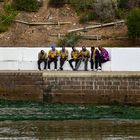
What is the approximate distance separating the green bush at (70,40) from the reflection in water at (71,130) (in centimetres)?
1775

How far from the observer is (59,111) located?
30.9 meters

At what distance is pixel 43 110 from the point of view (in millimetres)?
31203

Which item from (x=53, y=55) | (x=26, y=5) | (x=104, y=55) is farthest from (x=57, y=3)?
(x=104, y=55)

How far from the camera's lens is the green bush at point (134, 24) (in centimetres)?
4509

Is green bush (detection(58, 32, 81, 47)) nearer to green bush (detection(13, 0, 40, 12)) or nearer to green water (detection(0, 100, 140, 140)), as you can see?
green bush (detection(13, 0, 40, 12))

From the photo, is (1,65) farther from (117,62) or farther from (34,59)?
(117,62)

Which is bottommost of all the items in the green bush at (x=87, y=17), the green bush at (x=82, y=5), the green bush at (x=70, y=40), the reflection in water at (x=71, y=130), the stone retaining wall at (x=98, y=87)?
the reflection in water at (x=71, y=130)

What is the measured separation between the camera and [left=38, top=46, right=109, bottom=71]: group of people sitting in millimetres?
35125

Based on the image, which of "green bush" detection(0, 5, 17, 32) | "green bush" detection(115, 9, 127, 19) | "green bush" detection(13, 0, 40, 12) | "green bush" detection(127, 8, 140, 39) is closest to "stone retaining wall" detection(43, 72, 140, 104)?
"green bush" detection(127, 8, 140, 39)

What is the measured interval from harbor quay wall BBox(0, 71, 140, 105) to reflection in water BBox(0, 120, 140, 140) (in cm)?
578

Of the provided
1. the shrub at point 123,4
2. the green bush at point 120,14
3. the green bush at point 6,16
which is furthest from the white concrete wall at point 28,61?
the shrub at point 123,4

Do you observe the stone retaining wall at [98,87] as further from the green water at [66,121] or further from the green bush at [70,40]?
the green bush at [70,40]

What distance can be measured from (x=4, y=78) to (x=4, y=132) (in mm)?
10146

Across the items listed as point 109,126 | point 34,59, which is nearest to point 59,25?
point 34,59
